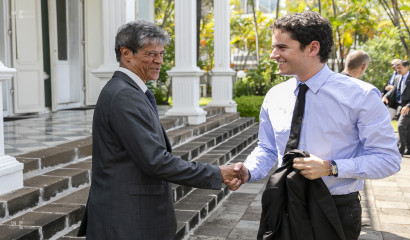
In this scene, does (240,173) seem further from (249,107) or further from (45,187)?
(249,107)

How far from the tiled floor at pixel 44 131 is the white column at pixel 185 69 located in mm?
1705

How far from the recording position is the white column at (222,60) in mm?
11148

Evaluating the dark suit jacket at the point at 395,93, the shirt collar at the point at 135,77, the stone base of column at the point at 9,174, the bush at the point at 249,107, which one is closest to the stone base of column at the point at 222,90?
the bush at the point at 249,107

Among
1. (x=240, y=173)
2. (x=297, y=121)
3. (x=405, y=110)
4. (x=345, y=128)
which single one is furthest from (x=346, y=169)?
(x=405, y=110)

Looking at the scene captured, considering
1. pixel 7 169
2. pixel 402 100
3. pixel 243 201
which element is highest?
pixel 402 100

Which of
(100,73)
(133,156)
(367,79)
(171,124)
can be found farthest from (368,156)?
(367,79)

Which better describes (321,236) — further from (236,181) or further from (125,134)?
(125,134)

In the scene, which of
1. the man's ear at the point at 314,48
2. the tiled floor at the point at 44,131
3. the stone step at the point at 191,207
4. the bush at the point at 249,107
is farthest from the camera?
the bush at the point at 249,107

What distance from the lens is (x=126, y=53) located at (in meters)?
2.29

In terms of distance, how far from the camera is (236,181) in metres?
2.60

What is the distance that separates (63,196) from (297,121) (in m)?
2.76

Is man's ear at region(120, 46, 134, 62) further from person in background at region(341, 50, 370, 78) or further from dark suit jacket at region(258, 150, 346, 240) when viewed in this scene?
person in background at region(341, 50, 370, 78)

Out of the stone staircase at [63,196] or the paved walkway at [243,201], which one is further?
the paved walkway at [243,201]

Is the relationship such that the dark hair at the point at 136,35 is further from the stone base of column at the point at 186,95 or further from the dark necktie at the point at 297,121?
the stone base of column at the point at 186,95
